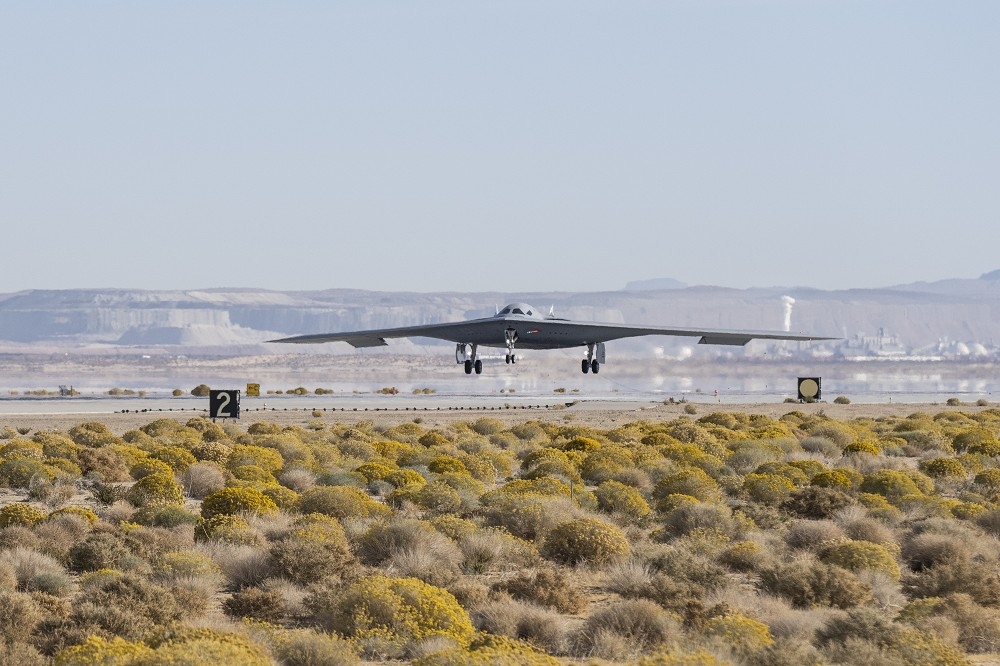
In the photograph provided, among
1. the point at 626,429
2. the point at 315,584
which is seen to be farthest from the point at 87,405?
the point at 315,584

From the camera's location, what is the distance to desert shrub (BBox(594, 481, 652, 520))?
86.4 feet

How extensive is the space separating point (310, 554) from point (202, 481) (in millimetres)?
13153

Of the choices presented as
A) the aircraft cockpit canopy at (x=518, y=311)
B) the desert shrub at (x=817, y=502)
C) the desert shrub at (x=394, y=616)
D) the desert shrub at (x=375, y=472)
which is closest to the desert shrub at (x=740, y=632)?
the desert shrub at (x=394, y=616)

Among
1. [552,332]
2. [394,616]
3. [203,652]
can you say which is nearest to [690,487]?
[394,616]

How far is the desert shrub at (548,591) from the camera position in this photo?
1719 cm

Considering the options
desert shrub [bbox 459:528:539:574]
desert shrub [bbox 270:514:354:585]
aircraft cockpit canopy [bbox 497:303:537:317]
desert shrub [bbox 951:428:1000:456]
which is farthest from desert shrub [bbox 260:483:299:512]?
aircraft cockpit canopy [bbox 497:303:537:317]

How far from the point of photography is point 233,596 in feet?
56.3

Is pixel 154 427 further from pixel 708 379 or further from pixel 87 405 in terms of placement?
pixel 708 379

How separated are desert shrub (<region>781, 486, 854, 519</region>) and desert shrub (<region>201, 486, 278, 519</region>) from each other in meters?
10.5

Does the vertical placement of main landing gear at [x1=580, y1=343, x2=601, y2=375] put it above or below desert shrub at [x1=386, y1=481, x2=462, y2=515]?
above

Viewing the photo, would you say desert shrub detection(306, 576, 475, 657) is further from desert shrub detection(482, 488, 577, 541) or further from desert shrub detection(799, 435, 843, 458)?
desert shrub detection(799, 435, 843, 458)

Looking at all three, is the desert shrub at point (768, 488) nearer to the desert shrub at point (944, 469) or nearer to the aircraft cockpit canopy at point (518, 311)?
the desert shrub at point (944, 469)

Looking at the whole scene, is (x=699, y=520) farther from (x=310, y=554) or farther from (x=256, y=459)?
(x=256, y=459)

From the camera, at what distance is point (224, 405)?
59.4 meters
